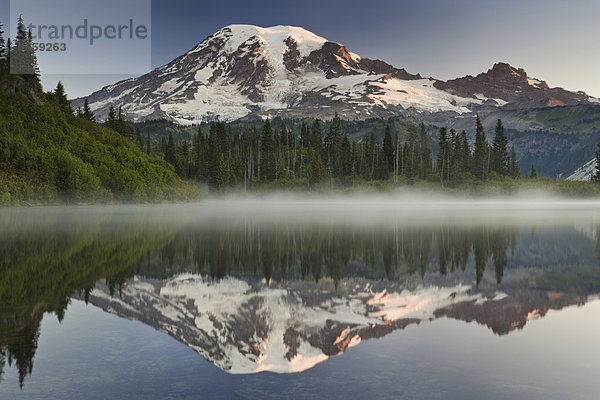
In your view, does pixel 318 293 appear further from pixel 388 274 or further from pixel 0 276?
pixel 0 276

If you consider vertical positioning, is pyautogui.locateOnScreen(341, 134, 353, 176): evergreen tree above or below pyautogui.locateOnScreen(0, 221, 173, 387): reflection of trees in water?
above

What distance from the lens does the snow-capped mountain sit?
27.2ft

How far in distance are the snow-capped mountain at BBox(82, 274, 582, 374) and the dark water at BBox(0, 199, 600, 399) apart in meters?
0.04

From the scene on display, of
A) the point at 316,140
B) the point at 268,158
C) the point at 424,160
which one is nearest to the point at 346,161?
the point at 316,140

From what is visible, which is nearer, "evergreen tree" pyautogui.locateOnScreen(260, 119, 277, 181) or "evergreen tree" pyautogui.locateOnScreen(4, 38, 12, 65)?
"evergreen tree" pyautogui.locateOnScreen(4, 38, 12, 65)

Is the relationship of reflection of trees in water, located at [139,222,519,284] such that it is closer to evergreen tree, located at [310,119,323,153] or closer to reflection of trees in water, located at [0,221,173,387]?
reflection of trees in water, located at [0,221,173,387]

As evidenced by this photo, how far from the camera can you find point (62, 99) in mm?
108375

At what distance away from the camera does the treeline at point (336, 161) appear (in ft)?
473

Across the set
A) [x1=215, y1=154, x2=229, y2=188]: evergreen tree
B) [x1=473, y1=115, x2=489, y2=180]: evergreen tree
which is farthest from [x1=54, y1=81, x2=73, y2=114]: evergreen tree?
[x1=473, y1=115, x2=489, y2=180]: evergreen tree

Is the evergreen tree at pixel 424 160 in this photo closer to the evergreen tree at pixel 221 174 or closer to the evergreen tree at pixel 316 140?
the evergreen tree at pixel 316 140

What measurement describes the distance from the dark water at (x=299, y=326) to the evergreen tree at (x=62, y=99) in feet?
317

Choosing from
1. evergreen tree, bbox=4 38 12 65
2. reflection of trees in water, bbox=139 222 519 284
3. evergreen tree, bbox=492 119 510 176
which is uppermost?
evergreen tree, bbox=4 38 12 65

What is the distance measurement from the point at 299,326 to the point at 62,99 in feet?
368

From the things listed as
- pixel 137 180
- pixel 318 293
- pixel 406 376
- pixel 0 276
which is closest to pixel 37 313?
pixel 0 276
